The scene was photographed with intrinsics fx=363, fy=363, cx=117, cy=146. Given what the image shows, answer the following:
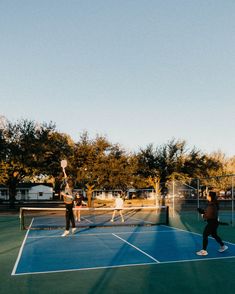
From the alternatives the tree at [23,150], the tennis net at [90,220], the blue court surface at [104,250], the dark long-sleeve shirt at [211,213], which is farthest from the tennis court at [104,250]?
the tree at [23,150]

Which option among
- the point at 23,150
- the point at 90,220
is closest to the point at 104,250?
the point at 90,220

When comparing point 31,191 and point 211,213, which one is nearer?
point 211,213

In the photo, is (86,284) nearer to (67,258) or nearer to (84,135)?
(67,258)

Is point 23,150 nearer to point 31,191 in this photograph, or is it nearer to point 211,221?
point 211,221

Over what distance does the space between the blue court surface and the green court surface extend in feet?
1.45

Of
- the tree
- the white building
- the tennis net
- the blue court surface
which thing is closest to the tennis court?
the blue court surface

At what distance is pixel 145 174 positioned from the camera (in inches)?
1999

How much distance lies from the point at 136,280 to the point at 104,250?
391 cm

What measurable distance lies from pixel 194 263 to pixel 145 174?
4117 centimetres

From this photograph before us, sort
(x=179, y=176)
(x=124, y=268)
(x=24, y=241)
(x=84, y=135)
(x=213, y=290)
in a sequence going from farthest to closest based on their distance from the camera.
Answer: (x=179, y=176)
(x=84, y=135)
(x=24, y=241)
(x=124, y=268)
(x=213, y=290)

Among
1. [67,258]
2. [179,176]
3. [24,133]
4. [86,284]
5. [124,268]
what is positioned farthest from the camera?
[179,176]

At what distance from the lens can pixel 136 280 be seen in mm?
7961

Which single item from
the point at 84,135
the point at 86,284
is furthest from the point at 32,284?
the point at 84,135

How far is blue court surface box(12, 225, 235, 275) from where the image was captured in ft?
31.4
